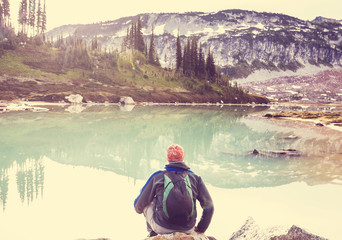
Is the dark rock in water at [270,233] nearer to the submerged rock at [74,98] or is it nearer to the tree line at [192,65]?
the submerged rock at [74,98]

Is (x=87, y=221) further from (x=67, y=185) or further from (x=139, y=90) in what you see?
(x=139, y=90)

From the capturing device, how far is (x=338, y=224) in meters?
7.86

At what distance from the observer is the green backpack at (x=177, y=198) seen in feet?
14.8

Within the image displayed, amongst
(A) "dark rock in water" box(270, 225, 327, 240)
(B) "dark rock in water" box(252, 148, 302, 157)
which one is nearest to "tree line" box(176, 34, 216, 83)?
(B) "dark rock in water" box(252, 148, 302, 157)

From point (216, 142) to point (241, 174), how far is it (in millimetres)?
10014

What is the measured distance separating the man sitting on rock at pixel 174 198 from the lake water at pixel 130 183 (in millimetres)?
1964

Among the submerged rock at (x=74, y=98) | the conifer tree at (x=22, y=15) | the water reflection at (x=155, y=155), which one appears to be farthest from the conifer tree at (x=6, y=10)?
the water reflection at (x=155, y=155)

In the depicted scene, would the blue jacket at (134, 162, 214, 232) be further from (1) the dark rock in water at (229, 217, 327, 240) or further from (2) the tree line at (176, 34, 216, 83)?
(2) the tree line at (176, 34, 216, 83)

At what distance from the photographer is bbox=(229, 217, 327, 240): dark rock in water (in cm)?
495

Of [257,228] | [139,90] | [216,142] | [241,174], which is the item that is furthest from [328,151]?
[139,90]

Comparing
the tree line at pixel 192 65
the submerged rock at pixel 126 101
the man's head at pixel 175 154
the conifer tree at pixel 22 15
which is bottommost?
the submerged rock at pixel 126 101

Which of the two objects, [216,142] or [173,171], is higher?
→ [173,171]

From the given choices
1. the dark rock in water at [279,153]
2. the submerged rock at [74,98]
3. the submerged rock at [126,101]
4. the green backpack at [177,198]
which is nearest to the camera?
the green backpack at [177,198]

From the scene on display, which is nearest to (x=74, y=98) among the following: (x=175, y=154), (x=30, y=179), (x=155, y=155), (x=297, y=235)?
(x=155, y=155)
